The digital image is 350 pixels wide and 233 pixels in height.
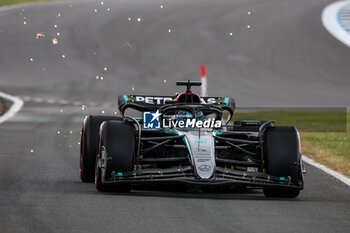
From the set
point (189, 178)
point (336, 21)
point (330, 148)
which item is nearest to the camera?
point (189, 178)

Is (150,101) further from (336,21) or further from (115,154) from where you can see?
(336,21)

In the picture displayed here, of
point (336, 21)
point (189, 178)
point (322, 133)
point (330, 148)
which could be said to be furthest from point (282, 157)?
point (336, 21)

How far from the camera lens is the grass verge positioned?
51.6ft

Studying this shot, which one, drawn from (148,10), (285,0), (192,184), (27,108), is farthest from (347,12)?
(192,184)

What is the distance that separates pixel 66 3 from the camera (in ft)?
189

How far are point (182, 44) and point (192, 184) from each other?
3475cm

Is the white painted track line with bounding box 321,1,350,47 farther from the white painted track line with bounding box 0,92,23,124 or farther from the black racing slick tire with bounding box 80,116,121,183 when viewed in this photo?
the black racing slick tire with bounding box 80,116,121,183

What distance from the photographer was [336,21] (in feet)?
153

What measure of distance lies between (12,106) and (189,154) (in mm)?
18917

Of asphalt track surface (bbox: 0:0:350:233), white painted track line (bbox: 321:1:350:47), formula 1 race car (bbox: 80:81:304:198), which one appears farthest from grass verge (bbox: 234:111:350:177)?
white painted track line (bbox: 321:1:350:47)

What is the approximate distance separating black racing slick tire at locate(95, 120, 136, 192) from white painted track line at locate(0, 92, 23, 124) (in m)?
13.6

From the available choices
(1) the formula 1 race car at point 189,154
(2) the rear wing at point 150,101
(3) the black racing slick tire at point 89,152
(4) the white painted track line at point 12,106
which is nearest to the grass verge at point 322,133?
(2) the rear wing at point 150,101

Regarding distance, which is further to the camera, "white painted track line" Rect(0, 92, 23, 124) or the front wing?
"white painted track line" Rect(0, 92, 23, 124)

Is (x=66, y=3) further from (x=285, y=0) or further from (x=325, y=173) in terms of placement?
(x=325, y=173)
